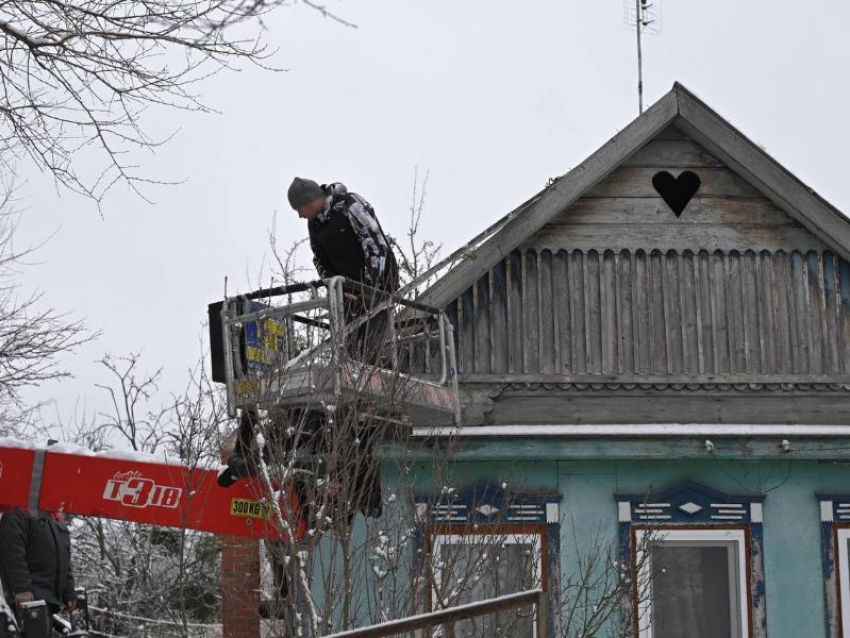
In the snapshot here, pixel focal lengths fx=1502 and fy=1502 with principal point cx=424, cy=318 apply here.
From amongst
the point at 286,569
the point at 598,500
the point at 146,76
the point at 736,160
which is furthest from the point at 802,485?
the point at 146,76

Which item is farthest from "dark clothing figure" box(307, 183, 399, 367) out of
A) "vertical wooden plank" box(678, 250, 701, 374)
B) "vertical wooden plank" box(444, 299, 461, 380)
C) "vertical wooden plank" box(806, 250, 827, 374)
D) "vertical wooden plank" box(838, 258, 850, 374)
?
"vertical wooden plank" box(838, 258, 850, 374)

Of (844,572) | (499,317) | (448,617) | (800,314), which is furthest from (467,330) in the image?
(448,617)

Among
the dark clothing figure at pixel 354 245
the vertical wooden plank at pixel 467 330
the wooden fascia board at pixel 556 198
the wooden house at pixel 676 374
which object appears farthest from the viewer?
the vertical wooden plank at pixel 467 330

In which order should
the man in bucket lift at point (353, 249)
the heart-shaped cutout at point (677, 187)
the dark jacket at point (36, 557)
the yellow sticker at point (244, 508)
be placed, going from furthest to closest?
the heart-shaped cutout at point (677, 187) < the man in bucket lift at point (353, 249) < the dark jacket at point (36, 557) < the yellow sticker at point (244, 508)

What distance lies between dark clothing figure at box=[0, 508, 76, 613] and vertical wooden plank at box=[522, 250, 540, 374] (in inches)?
171

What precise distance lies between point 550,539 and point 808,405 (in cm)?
253

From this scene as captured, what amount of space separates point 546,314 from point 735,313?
1628 mm

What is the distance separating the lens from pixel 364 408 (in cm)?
926

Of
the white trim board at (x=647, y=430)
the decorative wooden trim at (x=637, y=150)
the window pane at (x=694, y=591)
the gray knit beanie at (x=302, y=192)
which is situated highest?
the decorative wooden trim at (x=637, y=150)

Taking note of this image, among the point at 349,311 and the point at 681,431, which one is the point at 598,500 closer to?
the point at 681,431

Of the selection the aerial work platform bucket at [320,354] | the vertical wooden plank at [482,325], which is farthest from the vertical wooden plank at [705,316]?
the aerial work platform bucket at [320,354]

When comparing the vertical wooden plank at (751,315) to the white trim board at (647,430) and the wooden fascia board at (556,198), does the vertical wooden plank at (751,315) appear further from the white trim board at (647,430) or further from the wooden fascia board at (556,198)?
the wooden fascia board at (556,198)

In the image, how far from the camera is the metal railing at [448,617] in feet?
18.8

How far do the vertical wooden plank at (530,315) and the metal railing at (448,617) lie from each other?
5.77 metres
